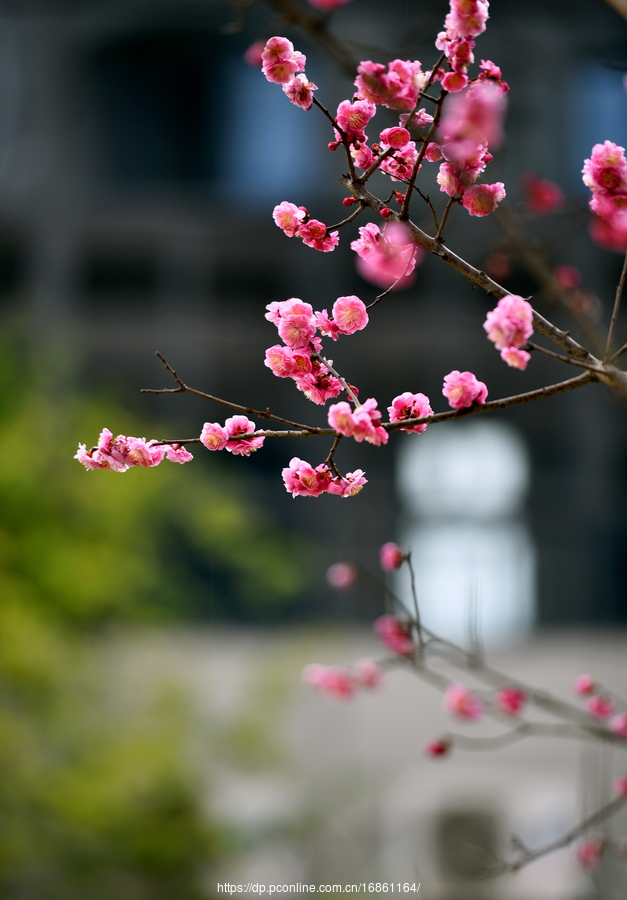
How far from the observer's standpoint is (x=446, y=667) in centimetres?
625

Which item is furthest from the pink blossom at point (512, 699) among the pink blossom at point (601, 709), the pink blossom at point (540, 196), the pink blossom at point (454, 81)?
the pink blossom at point (454, 81)

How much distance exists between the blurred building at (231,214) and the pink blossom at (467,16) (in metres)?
5.72

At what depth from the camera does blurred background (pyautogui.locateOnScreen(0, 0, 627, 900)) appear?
4.32 metres

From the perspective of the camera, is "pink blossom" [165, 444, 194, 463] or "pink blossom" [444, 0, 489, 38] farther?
"pink blossom" [165, 444, 194, 463]

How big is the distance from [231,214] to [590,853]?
6224 mm

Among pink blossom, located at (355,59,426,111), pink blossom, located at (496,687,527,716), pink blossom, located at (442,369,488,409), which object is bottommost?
pink blossom, located at (496,687,527,716)

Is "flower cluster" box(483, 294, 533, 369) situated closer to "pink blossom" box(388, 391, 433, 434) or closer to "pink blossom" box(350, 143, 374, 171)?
"pink blossom" box(388, 391, 433, 434)

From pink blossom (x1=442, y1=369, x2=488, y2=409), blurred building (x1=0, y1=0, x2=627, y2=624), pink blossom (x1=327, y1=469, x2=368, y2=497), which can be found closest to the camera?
pink blossom (x1=442, y1=369, x2=488, y2=409)

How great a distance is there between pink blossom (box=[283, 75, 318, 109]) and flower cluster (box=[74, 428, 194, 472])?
580 millimetres

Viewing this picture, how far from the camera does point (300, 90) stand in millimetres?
1261

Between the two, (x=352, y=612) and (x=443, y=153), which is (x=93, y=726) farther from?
(x=443, y=153)

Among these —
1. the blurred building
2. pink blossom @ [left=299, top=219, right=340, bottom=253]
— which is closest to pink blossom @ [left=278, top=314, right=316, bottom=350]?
pink blossom @ [left=299, top=219, right=340, bottom=253]

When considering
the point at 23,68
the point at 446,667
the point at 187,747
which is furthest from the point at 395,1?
the point at 187,747

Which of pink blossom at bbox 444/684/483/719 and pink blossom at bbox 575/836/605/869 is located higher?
pink blossom at bbox 444/684/483/719
